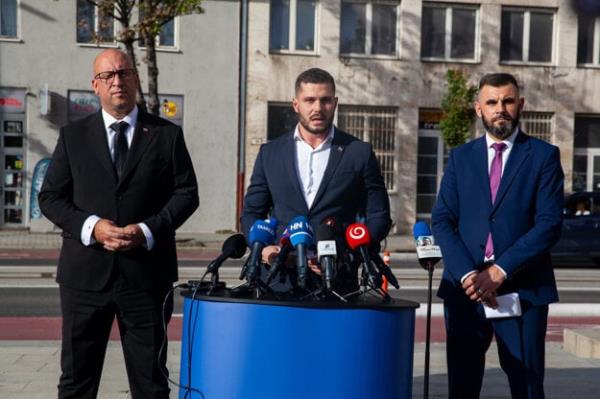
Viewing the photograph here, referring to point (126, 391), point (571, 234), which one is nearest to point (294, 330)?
point (126, 391)

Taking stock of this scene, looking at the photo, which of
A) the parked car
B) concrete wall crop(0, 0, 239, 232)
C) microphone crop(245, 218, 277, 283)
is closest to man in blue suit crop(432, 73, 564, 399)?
microphone crop(245, 218, 277, 283)

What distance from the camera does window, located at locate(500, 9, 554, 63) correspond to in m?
28.4

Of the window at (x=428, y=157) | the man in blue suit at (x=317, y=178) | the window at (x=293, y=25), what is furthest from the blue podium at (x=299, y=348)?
the window at (x=428, y=157)

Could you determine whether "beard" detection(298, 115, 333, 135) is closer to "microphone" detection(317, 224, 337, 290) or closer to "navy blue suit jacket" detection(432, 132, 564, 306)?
"navy blue suit jacket" detection(432, 132, 564, 306)

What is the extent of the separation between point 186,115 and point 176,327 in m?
16.3

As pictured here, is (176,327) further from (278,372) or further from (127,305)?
(278,372)

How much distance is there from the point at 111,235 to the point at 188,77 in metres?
22.0

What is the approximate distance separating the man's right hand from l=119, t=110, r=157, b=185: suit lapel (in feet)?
0.83

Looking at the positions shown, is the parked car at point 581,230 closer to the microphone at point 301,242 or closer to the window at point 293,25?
the window at point 293,25

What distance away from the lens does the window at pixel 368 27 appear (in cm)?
2755

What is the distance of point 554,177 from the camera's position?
4.85 meters

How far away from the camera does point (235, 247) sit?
4.59 meters

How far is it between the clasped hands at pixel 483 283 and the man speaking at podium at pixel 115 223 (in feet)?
4.72

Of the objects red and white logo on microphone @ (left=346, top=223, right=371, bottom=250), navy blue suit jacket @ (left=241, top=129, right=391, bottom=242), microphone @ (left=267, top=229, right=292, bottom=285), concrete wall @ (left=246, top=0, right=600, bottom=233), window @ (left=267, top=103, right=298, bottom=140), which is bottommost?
microphone @ (left=267, top=229, right=292, bottom=285)
